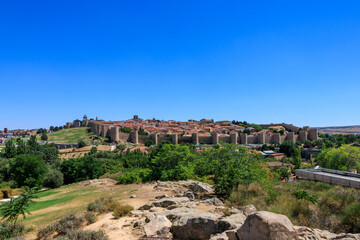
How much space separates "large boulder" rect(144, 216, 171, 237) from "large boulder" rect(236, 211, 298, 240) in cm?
207

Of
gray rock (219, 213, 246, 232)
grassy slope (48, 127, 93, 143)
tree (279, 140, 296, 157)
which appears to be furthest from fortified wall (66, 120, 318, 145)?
gray rock (219, 213, 246, 232)

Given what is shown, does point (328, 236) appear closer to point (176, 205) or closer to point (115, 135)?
point (176, 205)

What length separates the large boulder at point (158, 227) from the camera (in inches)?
216

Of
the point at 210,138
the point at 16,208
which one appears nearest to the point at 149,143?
the point at 210,138

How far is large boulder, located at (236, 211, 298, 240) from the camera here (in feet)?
13.1

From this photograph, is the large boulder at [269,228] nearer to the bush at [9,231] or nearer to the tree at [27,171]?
the bush at [9,231]

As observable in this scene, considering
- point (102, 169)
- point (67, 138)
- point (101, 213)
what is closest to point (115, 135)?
point (67, 138)

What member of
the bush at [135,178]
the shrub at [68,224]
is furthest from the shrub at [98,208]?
the bush at [135,178]

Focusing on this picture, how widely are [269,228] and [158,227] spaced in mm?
2830

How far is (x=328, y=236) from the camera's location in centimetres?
459

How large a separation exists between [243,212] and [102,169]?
86.8ft

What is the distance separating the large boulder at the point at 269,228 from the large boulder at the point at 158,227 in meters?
2.07

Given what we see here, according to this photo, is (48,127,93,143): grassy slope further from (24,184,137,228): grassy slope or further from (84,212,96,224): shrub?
(84,212,96,224): shrub

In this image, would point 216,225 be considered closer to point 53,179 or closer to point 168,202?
point 168,202
